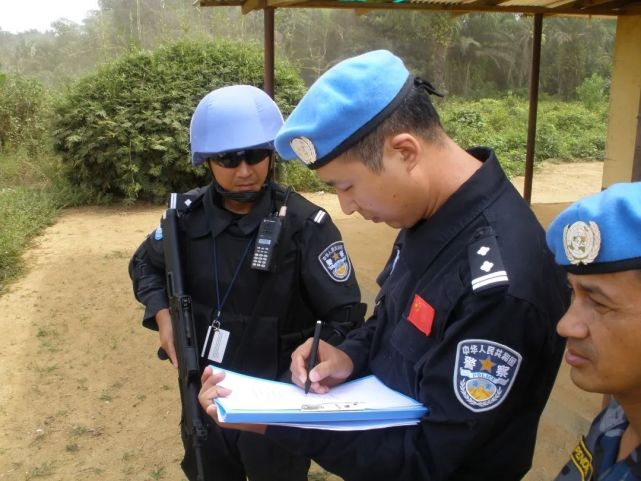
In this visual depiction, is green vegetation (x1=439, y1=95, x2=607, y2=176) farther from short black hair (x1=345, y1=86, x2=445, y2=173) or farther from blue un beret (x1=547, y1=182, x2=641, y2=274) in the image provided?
blue un beret (x1=547, y1=182, x2=641, y2=274)

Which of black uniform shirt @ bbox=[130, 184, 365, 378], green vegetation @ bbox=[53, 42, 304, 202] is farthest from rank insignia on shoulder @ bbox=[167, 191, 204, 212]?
green vegetation @ bbox=[53, 42, 304, 202]

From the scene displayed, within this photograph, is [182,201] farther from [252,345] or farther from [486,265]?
[486,265]

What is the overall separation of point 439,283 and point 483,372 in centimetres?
18

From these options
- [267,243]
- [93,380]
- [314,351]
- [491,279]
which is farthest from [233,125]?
A: [93,380]

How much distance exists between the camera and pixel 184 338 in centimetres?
182

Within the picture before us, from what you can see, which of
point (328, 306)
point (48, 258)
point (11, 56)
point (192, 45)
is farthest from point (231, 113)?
point (11, 56)

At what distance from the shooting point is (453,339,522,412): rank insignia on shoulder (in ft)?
3.48

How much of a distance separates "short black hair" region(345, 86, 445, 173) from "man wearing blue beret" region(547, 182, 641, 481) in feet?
0.99

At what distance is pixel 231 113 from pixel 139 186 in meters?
6.82

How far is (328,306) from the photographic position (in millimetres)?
1909

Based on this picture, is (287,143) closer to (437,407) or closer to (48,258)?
(437,407)

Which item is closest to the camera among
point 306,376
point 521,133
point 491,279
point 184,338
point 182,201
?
point 491,279

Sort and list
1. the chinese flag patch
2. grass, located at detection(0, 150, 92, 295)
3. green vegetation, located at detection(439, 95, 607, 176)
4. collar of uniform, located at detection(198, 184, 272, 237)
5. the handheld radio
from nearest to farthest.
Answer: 1. the chinese flag patch
2. the handheld radio
3. collar of uniform, located at detection(198, 184, 272, 237)
4. grass, located at detection(0, 150, 92, 295)
5. green vegetation, located at detection(439, 95, 607, 176)

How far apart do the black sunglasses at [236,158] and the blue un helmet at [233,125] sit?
13 millimetres
